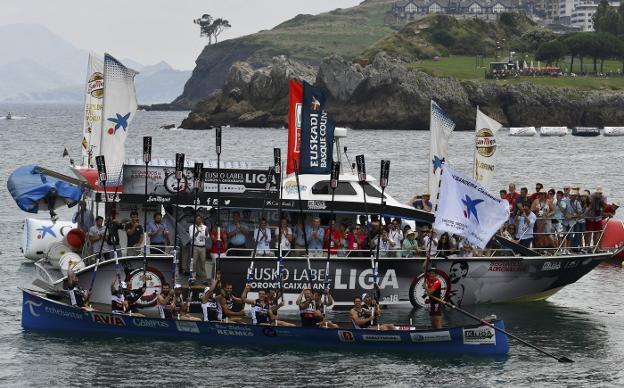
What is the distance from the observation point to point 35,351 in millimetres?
32062

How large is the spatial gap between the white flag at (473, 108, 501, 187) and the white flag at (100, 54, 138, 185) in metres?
12.1

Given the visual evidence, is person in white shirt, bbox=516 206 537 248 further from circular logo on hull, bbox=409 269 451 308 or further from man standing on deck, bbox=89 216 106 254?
man standing on deck, bbox=89 216 106 254

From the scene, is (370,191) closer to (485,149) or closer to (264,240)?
(264,240)

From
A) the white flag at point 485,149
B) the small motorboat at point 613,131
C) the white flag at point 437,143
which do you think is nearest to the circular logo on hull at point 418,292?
the white flag at point 437,143

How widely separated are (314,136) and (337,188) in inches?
74.2

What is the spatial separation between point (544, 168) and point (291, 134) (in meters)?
62.5

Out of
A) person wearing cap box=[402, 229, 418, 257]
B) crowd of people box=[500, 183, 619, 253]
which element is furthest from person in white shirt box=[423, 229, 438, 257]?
crowd of people box=[500, 183, 619, 253]

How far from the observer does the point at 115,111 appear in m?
40.3

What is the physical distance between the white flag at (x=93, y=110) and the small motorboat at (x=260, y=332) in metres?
19.5

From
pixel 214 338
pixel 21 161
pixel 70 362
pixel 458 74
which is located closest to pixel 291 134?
pixel 214 338

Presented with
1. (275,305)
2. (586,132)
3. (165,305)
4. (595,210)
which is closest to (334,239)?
(275,305)

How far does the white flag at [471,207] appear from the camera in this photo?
106 ft

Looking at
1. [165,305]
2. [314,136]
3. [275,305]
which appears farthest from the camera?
[314,136]

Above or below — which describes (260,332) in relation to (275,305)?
below
